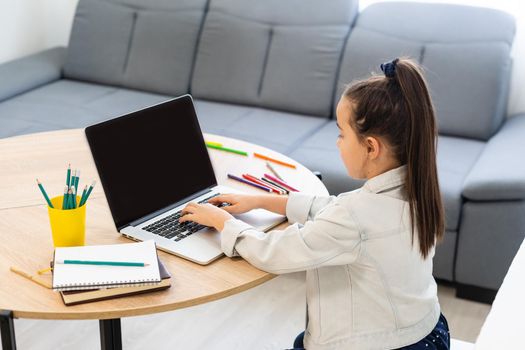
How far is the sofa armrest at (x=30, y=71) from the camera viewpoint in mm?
3332

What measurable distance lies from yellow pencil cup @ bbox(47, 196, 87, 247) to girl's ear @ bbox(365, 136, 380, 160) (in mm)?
568

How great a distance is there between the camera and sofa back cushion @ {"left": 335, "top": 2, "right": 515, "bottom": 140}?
2887mm

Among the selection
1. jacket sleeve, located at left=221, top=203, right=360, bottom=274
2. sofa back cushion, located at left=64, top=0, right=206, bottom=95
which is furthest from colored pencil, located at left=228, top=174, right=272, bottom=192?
sofa back cushion, located at left=64, top=0, right=206, bottom=95

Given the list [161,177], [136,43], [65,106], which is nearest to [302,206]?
[161,177]

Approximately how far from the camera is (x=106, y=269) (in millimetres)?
1357

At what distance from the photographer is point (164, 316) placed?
2.44 meters

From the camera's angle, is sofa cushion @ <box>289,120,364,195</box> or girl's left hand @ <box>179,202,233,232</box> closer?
girl's left hand @ <box>179,202,233,232</box>

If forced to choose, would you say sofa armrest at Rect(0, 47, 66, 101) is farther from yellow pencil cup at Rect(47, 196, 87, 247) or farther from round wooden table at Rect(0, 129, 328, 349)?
yellow pencil cup at Rect(47, 196, 87, 247)

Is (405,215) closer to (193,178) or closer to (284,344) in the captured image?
(193,178)

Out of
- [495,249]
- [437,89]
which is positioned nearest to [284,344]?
[495,249]

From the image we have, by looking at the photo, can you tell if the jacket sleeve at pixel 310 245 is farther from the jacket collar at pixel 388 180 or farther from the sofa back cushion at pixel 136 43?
the sofa back cushion at pixel 136 43

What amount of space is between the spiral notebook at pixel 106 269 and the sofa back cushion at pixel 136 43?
2.06 m

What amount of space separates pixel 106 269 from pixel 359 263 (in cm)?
47

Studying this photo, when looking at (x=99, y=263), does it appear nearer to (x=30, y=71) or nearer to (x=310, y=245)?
(x=310, y=245)
